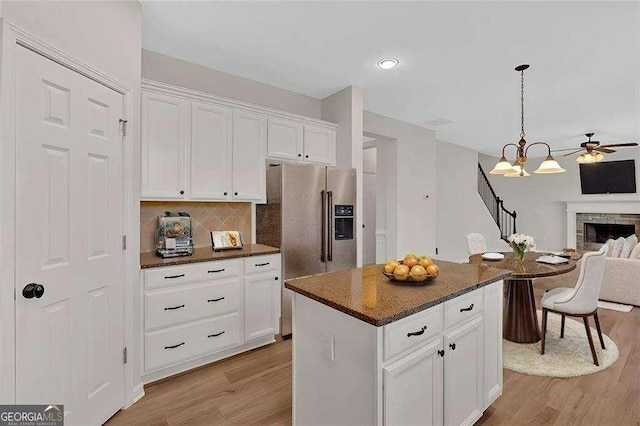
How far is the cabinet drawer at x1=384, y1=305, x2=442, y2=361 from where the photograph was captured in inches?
52.0

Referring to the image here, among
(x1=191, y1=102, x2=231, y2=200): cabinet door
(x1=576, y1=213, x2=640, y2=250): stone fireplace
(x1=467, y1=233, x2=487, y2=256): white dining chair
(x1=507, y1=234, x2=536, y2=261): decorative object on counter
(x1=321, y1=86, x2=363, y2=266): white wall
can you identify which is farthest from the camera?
(x1=576, y1=213, x2=640, y2=250): stone fireplace

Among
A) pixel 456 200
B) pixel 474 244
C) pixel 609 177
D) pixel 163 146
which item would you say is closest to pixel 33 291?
pixel 163 146

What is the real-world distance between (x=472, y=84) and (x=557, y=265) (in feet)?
7.28

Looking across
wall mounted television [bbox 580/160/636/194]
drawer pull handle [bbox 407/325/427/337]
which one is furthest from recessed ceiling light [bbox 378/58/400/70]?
wall mounted television [bbox 580/160/636/194]

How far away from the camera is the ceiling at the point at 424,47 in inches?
93.2

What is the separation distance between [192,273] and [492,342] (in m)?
2.23

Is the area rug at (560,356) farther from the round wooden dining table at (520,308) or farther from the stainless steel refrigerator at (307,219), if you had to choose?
the stainless steel refrigerator at (307,219)

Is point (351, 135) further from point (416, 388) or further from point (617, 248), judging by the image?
point (617, 248)

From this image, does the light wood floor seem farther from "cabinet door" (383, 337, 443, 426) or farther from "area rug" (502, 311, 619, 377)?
"cabinet door" (383, 337, 443, 426)

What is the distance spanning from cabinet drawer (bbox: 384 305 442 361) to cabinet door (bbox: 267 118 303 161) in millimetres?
2333

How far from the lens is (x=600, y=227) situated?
786 cm

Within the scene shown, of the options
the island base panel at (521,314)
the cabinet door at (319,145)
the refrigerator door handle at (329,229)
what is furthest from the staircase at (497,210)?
the refrigerator door handle at (329,229)

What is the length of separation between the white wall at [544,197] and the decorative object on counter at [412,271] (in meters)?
8.46

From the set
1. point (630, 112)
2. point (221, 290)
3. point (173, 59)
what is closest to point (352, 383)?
point (221, 290)
